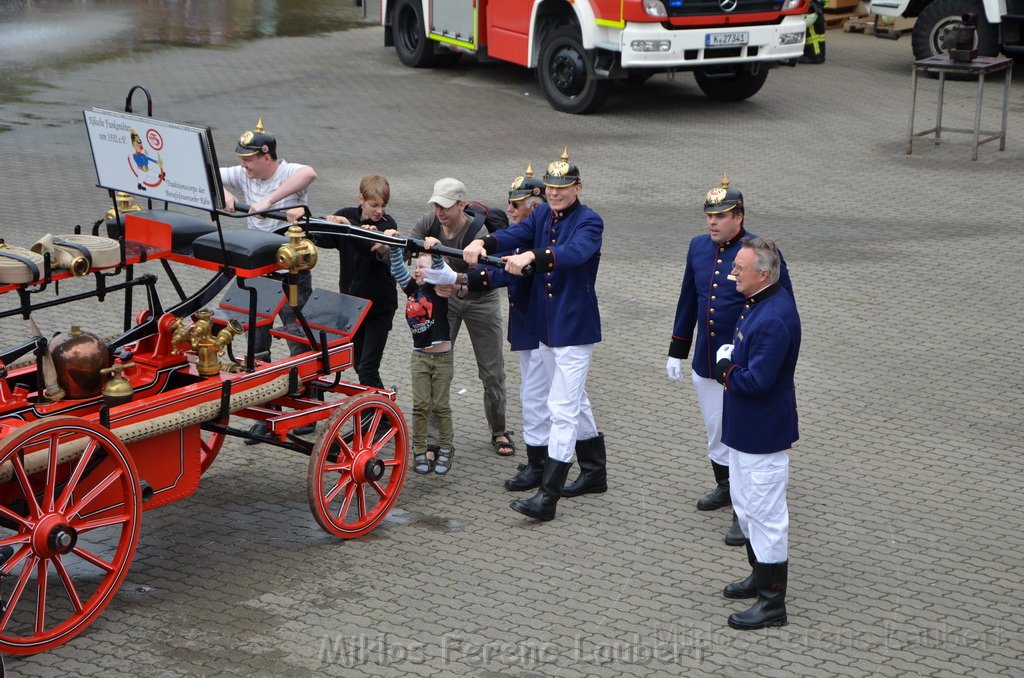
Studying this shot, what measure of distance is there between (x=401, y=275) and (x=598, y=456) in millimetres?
1426

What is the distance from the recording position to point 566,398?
6469mm

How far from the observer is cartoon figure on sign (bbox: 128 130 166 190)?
222 inches

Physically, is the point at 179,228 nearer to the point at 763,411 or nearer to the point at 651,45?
the point at 763,411

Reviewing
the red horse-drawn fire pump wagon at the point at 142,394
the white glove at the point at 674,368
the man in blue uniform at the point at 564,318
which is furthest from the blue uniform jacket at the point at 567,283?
the red horse-drawn fire pump wagon at the point at 142,394

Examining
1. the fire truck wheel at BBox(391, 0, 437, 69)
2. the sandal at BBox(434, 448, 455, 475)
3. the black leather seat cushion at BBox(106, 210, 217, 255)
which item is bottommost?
the sandal at BBox(434, 448, 455, 475)

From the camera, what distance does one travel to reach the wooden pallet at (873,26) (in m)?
21.2

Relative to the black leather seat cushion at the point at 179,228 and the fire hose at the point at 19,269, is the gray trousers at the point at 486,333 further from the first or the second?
the fire hose at the point at 19,269

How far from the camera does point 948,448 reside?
7.39 meters

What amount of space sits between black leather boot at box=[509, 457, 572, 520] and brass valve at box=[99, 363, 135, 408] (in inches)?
81.8

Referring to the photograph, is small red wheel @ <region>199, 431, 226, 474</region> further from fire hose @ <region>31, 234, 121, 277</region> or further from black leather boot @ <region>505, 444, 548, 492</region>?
black leather boot @ <region>505, 444, 548, 492</region>

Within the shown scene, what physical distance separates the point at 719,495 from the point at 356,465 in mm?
1907

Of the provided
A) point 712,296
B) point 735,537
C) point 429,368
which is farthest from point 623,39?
point 735,537

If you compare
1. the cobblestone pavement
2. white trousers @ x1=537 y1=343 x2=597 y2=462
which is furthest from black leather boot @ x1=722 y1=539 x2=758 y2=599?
white trousers @ x1=537 y1=343 x2=597 y2=462

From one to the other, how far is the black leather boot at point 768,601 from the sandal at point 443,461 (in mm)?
2051
